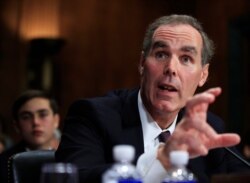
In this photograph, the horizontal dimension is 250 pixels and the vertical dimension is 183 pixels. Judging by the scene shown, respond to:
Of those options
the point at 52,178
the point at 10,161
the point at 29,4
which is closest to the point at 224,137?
the point at 52,178

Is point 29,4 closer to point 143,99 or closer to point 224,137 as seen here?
point 143,99

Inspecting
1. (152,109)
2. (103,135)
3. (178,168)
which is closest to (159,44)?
(152,109)


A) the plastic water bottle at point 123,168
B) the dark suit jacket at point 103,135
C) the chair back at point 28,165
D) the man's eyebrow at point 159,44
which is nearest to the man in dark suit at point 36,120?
the chair back at point 28,165

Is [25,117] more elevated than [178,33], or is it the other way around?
[178,33]

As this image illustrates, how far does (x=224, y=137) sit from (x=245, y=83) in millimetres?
5583

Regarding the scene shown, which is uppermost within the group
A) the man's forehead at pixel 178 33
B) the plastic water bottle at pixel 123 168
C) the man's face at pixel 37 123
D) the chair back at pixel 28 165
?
the man's forehead at pixel 178 33

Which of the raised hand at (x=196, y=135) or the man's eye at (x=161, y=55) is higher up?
the man's eye at (x=161, y=55)

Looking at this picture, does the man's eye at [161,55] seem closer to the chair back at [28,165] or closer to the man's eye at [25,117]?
the chair back at [28,165]

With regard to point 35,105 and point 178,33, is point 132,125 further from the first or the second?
point 35,105

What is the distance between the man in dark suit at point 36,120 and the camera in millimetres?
4262

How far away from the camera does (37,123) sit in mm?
4324

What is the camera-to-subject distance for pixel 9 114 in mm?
7422

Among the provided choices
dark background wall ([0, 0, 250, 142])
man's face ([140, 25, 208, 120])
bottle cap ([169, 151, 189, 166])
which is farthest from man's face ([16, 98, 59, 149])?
dark background wall ([0, 0, 250, 142])

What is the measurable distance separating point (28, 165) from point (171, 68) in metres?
0.70
